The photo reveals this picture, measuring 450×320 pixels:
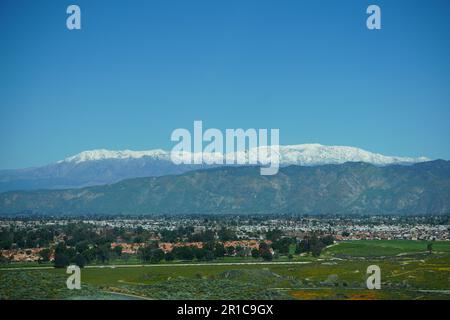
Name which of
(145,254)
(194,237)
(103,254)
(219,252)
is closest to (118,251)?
(145,254)

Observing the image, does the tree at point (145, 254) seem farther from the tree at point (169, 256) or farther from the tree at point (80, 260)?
the tree at point (80, 260)

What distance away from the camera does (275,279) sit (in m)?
41.4

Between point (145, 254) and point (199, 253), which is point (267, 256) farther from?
A: point (145, 254)

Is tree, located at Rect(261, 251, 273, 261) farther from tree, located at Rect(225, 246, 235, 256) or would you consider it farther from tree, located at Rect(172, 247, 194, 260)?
tree, located at Rect(172, 247, 194, 260)

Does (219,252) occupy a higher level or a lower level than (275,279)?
lower

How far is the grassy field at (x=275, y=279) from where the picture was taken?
31422 millimetres

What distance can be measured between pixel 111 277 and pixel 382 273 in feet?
57.7

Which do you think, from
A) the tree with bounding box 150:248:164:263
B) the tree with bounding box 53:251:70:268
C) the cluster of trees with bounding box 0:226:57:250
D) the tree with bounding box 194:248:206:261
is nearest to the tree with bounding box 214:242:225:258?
the tree with bounding box 194:248:206:261

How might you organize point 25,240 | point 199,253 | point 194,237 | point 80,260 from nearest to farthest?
point 80,260 → point 199,253 → point 25,240 → point 194,237

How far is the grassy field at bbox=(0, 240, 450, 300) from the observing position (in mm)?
31422

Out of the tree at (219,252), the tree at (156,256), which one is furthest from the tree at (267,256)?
the tree at (156,256)

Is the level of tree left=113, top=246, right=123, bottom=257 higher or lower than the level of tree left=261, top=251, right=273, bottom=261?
higher

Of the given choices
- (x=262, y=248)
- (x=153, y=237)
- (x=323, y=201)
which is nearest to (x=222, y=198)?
(x=323, y=201)
